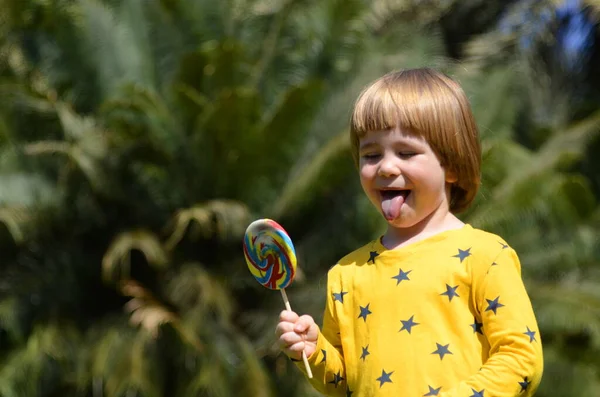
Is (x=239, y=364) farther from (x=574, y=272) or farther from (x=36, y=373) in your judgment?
(x=574, y=272)

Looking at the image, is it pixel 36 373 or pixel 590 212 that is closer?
pixel 36 373

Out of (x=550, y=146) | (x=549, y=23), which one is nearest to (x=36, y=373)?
(x=550, y=146)

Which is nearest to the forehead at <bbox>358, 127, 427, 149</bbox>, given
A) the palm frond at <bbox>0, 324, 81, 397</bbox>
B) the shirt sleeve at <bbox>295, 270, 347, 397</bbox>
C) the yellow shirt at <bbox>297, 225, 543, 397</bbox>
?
the yellow shirt at <bbox>297, 225, 543, 397</bbox>

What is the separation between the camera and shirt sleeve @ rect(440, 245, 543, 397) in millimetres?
2119

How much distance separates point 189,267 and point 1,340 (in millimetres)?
1639

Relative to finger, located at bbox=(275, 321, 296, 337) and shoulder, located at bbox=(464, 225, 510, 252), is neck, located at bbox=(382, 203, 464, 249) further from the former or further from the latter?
finger, located at bbox=(275, 321, 296, 337)

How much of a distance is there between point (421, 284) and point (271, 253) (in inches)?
19.2

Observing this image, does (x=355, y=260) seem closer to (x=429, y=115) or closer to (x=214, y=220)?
(x=429, y=115)

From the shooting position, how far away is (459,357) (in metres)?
2.25

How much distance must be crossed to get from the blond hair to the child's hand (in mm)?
475

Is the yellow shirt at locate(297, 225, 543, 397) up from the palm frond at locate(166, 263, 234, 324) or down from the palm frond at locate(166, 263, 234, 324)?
up

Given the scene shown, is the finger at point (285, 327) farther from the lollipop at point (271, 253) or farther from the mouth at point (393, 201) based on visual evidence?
the mouth at point (393, 201)

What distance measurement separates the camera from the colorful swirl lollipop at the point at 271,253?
2576 mm

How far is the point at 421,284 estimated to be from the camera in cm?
A: 229
